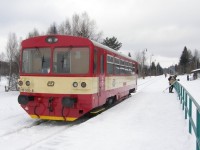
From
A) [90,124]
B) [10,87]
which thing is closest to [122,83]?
[90,124]

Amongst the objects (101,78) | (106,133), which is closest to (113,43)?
(101,78)

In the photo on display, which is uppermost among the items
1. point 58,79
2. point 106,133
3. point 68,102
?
point 58,79

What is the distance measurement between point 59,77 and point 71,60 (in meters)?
0.68

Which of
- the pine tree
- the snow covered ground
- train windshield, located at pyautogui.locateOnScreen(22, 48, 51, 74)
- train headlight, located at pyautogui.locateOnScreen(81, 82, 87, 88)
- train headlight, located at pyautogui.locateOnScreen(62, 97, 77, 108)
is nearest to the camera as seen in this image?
the snow covered ground

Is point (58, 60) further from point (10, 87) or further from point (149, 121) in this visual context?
point (10, 87)

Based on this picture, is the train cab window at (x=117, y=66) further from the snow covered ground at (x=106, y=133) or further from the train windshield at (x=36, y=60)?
the train windshield at (x=36, y=60)

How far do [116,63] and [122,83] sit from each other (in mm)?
2182

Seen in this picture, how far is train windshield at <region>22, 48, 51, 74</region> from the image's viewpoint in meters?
10.9

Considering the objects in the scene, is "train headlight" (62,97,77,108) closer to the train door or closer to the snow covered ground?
the snow covered ground

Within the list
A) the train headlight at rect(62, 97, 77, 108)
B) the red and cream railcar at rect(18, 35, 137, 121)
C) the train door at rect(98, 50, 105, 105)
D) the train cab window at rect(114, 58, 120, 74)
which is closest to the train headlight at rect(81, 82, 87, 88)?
the red and cream railcar at rect(18, 35, 137, 121)

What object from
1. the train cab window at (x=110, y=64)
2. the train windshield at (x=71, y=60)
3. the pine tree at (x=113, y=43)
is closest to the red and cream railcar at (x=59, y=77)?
the train windshield at (x=71, y=60)

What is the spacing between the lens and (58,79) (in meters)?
10.5

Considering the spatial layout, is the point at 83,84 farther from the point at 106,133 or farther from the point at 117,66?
the point at 117,66

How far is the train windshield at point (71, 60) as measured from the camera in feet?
34.2
